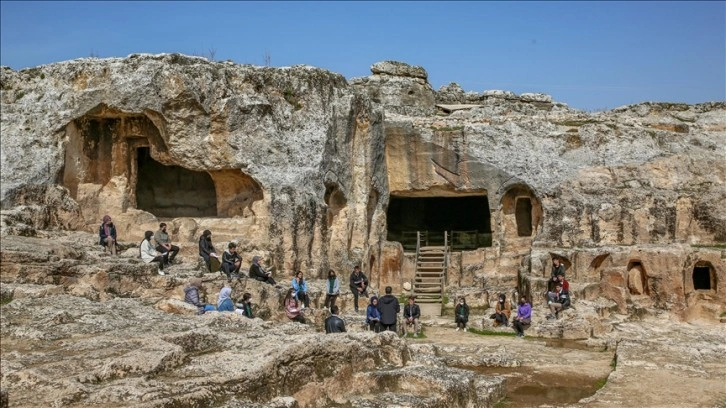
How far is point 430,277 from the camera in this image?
2564 cm

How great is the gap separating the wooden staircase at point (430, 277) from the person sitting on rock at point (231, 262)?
21.7 feet

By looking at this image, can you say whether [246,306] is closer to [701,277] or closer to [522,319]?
[522,319]

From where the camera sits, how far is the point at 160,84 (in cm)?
2095

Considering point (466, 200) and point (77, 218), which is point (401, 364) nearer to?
point (77, 218)

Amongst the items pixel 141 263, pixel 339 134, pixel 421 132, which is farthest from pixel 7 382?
pixel 421 132

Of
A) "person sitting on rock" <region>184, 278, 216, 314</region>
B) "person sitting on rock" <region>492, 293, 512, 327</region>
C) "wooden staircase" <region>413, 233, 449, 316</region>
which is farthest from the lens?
"wooden staircase" <region>413, 233, 449, 316</region>

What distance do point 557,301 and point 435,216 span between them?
40.7 feet

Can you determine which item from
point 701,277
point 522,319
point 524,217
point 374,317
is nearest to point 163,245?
point 374,317

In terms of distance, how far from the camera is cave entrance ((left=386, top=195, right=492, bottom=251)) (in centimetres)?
3134

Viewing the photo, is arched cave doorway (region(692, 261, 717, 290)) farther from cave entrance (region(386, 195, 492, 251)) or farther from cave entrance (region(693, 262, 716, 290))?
cave entrance (region(386, 195, 492, 251))

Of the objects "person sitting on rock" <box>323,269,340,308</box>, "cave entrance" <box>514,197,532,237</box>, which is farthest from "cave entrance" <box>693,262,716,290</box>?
"person sitting on rock" <box>323,269,340,308</box>

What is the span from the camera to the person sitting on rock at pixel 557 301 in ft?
64.9

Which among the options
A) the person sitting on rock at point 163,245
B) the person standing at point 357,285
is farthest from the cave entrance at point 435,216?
the person sitting on rock at point 163,245

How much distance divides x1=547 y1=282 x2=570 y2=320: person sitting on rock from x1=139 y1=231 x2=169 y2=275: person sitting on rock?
874 cm
